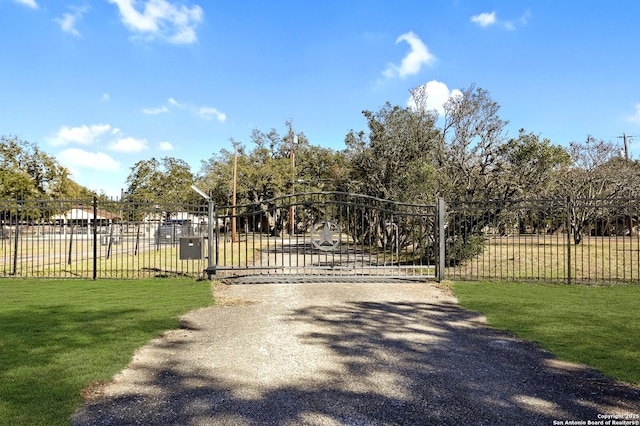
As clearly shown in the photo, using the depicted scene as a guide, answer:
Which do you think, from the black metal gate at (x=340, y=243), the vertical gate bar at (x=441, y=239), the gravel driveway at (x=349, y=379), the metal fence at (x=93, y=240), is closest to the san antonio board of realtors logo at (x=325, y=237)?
the black metal gate at (x=340, y=243)

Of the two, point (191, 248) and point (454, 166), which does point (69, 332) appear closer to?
point (191, 248)

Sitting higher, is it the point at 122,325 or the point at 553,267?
the point at 553,267

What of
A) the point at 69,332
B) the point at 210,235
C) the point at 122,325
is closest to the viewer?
the point at 69,332

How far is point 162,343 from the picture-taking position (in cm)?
550

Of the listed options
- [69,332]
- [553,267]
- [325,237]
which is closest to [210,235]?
[325,237]

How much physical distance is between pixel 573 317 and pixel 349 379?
15.1 ft

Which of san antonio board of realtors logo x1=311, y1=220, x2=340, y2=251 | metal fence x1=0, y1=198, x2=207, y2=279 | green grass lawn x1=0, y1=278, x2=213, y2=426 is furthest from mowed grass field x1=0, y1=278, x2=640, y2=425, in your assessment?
san antonio board of realtors logo x1=311, y1=220, x2=340, y2=251

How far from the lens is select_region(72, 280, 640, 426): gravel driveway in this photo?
340cm

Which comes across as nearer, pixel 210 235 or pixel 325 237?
pixel 210 235

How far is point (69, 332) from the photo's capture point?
5.80 m

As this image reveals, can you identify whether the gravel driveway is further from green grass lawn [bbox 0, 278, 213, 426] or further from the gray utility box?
the gray utility box

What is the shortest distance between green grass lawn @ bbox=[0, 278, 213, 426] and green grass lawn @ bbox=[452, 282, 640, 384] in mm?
5287

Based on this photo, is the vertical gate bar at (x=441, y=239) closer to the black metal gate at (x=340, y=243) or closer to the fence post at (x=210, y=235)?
the black metal gate at (x=340, y=243)

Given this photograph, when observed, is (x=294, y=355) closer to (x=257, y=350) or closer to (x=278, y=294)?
(x=257, y=350)
